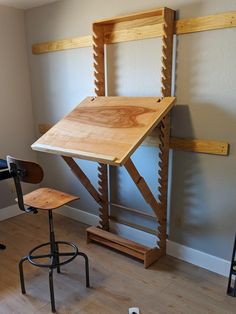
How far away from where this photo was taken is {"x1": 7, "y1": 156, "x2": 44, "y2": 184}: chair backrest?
198cm

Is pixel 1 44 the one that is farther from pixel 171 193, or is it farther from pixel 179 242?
pixel 179 242

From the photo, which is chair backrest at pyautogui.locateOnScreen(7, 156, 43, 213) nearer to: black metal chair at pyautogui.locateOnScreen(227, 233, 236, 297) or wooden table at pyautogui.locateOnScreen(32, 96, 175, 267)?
wooden table at pyautogui.locateOnScreen(32, 96, 175, 267)

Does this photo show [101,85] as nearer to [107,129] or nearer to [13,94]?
[107,129]

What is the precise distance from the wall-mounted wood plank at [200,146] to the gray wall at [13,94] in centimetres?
205

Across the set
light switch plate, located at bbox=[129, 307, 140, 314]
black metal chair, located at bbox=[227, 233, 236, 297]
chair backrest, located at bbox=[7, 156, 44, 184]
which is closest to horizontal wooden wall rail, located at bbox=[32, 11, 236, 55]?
chair backrest, located at bbox=[7, 156, 44, 184]

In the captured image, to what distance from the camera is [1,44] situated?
3383 millimetres

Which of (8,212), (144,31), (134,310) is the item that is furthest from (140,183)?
(8,212)

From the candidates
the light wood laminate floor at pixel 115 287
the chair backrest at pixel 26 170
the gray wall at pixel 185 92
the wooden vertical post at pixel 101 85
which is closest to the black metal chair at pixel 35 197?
the chair backrest at pixel 26 170

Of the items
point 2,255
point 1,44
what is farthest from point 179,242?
point 1,44

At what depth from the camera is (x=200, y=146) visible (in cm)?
241

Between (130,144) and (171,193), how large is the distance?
825 millimetres

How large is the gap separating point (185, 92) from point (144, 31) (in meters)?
0.64

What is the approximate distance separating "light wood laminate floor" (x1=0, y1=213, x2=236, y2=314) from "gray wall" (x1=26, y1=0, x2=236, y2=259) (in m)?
0.31

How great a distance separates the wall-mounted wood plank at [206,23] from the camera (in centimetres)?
210
